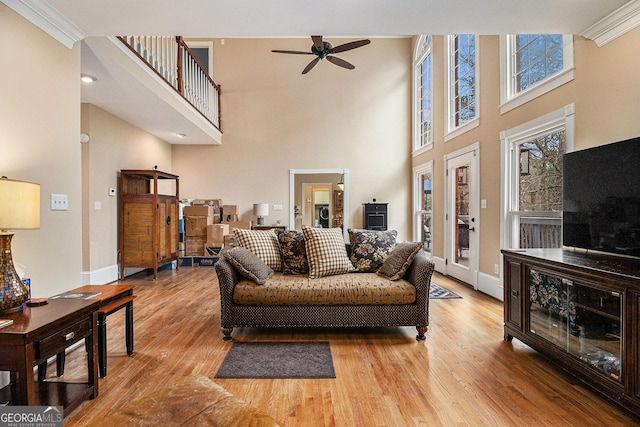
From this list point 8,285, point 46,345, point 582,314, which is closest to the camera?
point 46,345

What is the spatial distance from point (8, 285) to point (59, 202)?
0.99 meters

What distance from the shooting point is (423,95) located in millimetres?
6914

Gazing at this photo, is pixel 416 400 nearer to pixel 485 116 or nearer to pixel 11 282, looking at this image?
pixel 11 282

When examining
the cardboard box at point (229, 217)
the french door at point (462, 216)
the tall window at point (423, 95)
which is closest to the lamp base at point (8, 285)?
the french door at point (462, 216)

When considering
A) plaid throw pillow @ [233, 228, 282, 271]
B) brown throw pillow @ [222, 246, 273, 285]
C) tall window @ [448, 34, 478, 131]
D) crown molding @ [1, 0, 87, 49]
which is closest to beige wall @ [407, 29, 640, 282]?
tall window @ [448, 34, 478, 131]

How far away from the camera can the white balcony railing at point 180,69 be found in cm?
419

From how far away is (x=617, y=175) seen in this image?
7.29ft

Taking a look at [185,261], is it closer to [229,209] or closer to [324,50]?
[229,209]

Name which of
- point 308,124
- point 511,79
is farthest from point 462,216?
point 308,124

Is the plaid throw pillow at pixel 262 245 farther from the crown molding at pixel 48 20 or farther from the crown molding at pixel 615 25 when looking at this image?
the crown molding at pixel 615 25

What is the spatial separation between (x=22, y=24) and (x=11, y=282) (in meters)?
1.71

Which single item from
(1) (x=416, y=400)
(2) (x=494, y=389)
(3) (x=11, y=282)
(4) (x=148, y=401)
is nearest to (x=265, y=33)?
(3) (x=11, y=282)

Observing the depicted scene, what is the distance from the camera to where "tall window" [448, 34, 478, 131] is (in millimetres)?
4777

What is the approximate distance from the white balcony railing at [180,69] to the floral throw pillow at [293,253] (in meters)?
2.72
